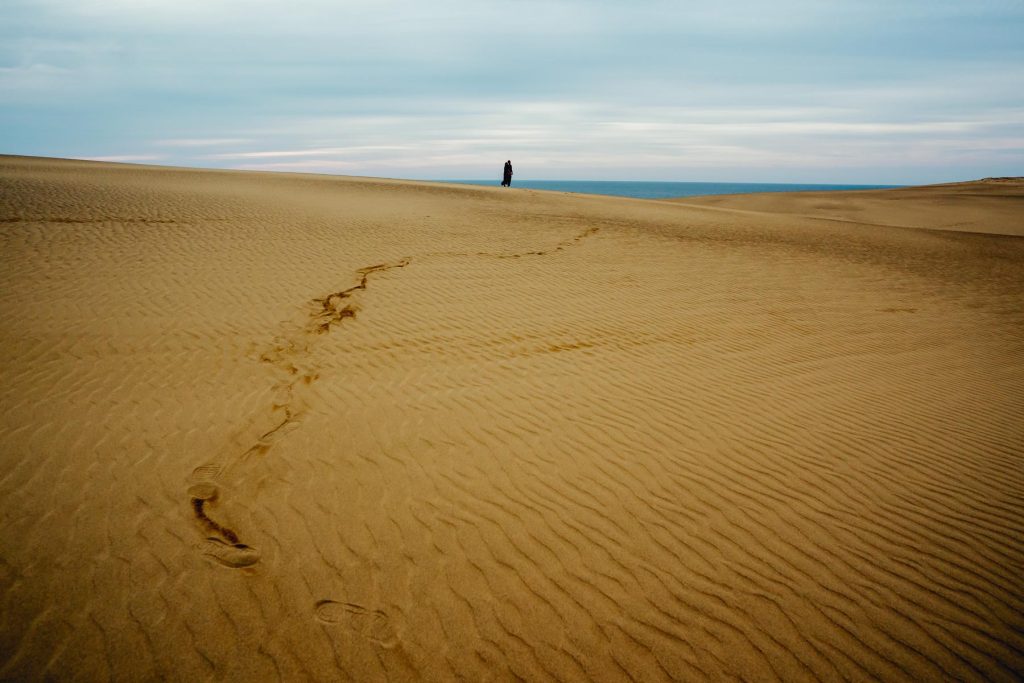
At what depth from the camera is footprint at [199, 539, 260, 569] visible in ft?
11.4

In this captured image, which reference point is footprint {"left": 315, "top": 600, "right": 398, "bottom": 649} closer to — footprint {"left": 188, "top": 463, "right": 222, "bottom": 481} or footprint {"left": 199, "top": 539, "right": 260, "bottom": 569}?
footprint {"left": 199, "top": 539, "right": 260, "bottom": 569}

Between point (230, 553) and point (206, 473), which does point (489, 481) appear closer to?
point (230, 553)

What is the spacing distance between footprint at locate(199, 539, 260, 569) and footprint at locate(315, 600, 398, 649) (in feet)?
2.41

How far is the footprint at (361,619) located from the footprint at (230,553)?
0.73 metres

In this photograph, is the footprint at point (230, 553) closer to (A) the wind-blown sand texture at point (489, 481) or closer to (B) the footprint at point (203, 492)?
(A) the wind-blown sand texture at point (489, 481)

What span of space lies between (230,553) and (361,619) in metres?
1.25

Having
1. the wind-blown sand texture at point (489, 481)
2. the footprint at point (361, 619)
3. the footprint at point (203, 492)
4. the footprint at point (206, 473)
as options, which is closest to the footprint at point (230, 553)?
the wind-blown sand texture at point (489, 481)

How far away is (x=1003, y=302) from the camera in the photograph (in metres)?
12.0

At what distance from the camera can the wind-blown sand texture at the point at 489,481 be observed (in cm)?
302

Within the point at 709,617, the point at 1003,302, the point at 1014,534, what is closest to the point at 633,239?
the point at 1003,302

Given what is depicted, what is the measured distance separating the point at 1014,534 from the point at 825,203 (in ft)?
143

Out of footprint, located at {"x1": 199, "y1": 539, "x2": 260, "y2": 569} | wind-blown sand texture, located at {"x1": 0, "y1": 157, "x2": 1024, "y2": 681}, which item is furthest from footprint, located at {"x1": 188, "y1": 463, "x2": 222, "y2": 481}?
footprint, located at {"x1": 199, "y1": 539, "x2": 260, "y2": 569}

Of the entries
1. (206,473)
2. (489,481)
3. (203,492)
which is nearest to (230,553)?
(203,492)

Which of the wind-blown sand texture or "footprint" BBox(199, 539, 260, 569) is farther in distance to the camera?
"footprint" BBox(199, 539, 260, 569)
